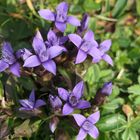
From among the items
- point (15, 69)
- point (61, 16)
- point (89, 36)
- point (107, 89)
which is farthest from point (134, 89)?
point (15, 69)

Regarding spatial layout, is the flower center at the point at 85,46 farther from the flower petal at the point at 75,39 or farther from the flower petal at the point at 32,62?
the flower petal at the point at 32,62

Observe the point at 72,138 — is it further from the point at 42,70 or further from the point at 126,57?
the point at 126,57

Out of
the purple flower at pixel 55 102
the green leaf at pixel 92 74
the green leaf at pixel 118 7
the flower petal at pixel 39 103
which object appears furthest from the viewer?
the green leaf at pixel 118 7

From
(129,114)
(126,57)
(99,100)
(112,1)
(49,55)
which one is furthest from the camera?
(112,1)

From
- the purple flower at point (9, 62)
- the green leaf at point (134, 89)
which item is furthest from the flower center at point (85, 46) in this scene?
the green leaf at point (134, 89)

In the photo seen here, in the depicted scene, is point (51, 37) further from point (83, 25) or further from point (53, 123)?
point (53, 123)

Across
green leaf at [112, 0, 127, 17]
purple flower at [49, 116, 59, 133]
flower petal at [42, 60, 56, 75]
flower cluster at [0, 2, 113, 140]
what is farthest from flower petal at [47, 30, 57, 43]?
green leaf at [112, 0, 127, 17]

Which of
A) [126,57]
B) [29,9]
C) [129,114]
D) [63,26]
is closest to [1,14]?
[29,9]
